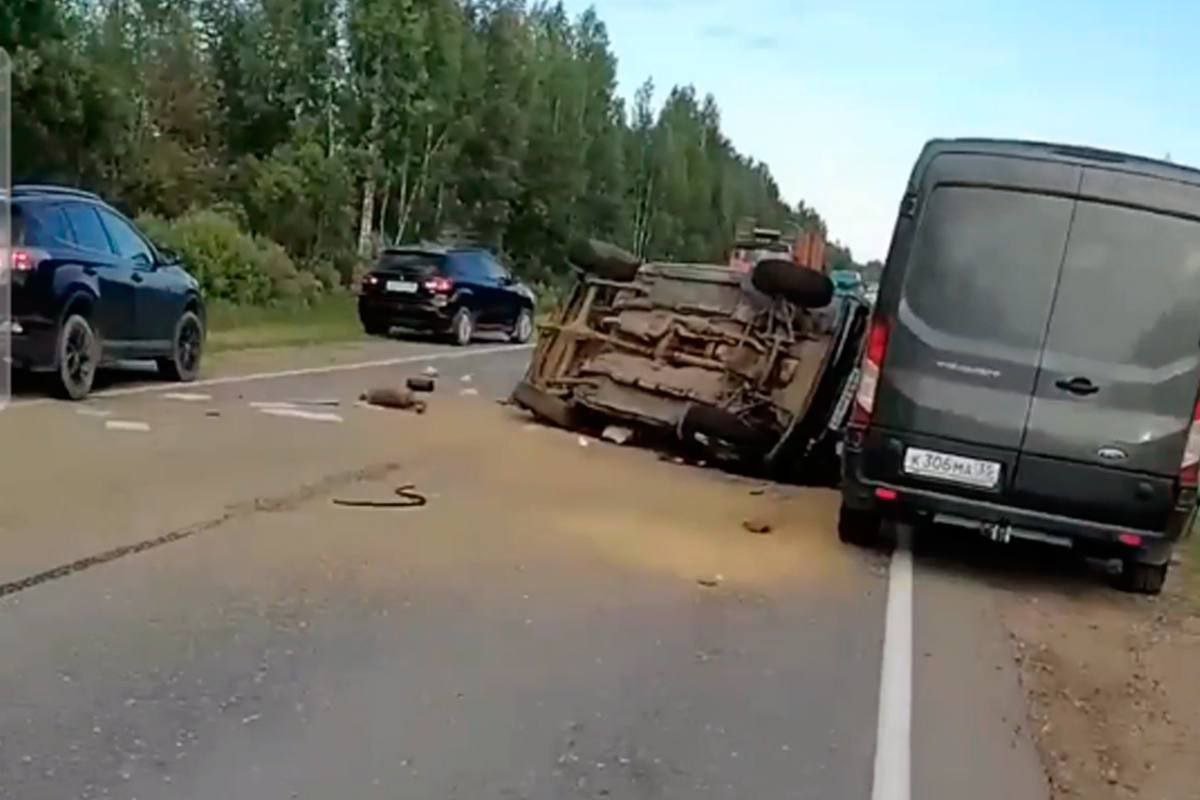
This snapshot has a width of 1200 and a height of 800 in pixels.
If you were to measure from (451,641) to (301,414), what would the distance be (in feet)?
26.1

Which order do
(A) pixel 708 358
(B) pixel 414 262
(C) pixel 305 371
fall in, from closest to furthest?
(A) pixel 708 358, (C) pixel 305 371, (B) pixel 414 262

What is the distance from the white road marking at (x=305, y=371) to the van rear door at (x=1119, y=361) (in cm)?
816

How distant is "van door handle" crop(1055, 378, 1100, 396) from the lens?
29.4 ft

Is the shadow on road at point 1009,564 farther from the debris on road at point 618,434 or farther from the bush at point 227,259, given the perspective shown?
the bush at point 227,259

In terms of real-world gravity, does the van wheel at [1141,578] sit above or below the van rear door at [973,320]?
below

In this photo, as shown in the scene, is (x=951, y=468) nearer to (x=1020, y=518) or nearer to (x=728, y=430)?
(x=1020, y=518)

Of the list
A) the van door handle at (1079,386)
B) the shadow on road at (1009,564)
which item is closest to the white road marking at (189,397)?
the shadow on road at (1009,564)

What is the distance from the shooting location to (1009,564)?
33.9 ft

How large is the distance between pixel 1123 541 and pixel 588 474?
4.39 meters

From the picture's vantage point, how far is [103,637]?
20.6 ft

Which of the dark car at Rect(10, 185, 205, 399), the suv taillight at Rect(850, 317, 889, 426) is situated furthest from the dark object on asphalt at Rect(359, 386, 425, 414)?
the suv taillight at Rect(850, 317, 889, 426)

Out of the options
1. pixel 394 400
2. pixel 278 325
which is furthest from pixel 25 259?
pixel 278 325

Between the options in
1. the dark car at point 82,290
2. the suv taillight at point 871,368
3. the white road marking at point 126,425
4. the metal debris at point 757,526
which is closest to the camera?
the suv taillight at point 871,368

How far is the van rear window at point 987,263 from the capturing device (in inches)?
355
